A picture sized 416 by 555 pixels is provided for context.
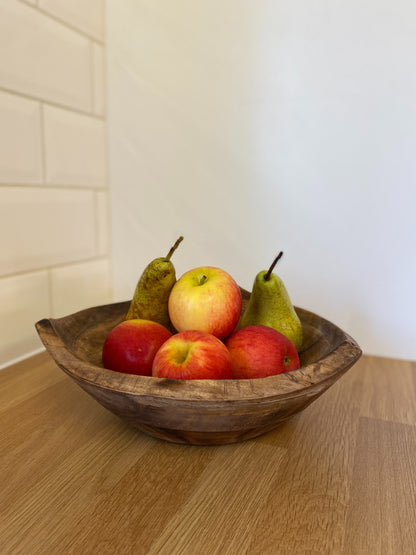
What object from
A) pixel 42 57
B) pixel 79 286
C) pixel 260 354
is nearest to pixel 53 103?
pixel 42 57

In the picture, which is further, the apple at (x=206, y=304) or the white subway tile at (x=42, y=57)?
the white subway tile at (x=42, y=57)

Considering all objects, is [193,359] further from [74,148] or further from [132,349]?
[74,148]

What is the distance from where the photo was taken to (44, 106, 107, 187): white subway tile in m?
0.84

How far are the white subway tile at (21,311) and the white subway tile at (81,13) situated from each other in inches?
19.9

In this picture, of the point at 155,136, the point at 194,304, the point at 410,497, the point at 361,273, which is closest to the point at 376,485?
the point at 410,497

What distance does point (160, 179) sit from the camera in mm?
A: 964

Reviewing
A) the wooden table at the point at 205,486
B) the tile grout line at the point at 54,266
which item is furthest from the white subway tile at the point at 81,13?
the wooden table at the point at 205,486

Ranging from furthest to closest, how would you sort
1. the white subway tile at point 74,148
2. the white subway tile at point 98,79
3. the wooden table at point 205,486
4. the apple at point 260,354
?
the white subway tile at point 98,79, the white subway tile at point 74,148, the apple at point 260,354, the wooden table at point 205,486

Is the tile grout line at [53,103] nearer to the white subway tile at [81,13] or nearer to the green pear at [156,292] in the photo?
the white subway tile at [81,13]

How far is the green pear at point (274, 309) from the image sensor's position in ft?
2.08

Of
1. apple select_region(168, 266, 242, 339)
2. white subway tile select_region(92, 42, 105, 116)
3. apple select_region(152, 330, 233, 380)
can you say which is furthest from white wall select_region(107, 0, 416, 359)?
apple select_region(152, 330, 233, 380)

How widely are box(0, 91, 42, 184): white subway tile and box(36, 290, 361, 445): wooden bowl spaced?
383mm

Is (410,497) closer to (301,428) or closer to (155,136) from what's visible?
(301,428)

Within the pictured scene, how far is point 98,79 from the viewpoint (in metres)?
0.96
